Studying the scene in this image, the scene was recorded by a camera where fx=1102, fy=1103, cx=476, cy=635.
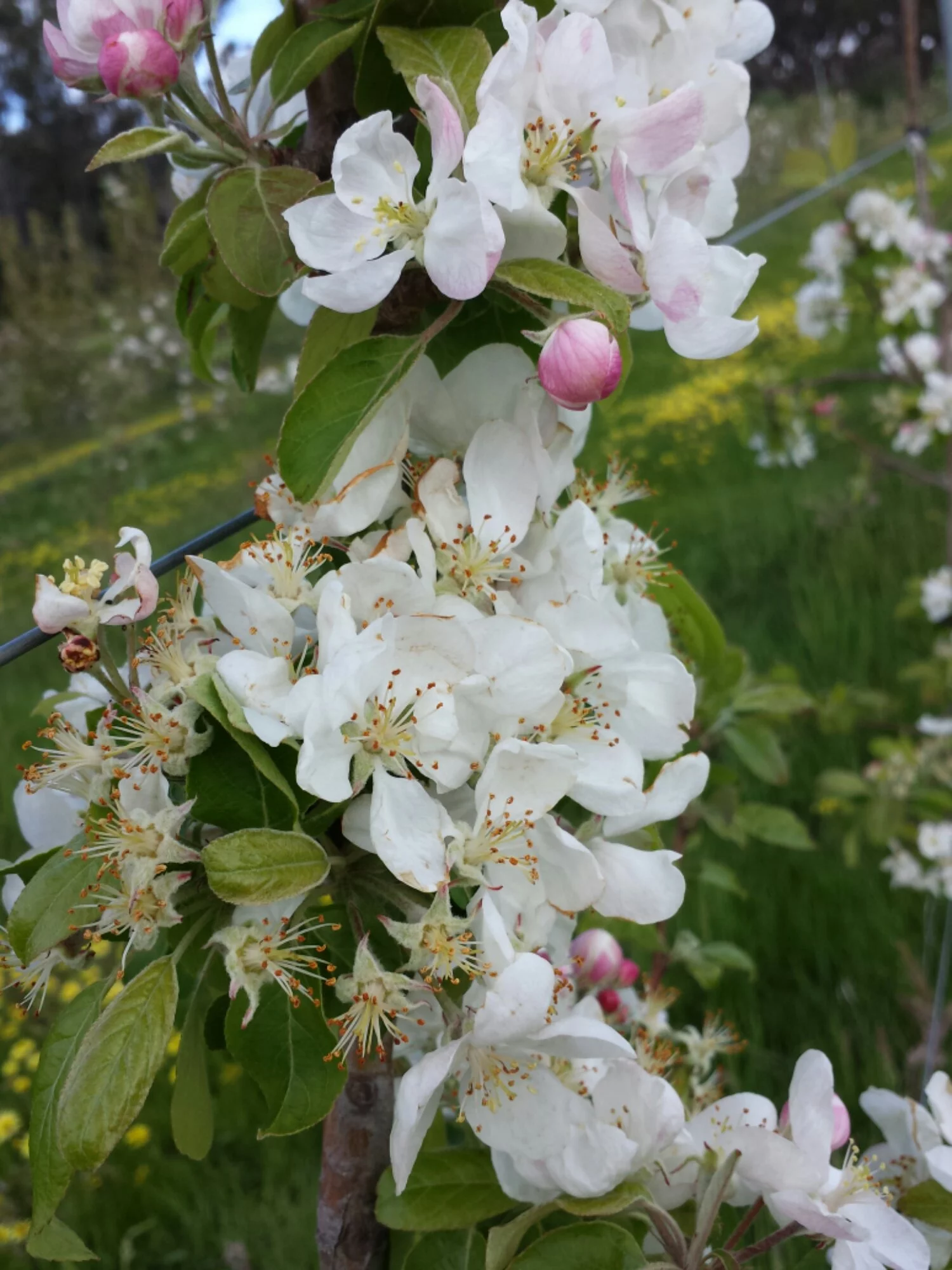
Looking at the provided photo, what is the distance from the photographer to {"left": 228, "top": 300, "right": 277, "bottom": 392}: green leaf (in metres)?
0.92

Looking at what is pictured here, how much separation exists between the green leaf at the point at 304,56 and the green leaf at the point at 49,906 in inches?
20.0

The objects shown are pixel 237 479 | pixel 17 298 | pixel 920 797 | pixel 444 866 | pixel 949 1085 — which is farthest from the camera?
pixel 17 298

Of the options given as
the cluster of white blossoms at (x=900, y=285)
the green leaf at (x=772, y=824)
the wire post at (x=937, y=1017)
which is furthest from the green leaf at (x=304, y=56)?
the cluster of white blossoms at (x=900, y=285)

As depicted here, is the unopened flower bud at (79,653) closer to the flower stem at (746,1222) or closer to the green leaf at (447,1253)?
the green leaf at (447,1253)

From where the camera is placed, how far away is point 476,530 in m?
0.69

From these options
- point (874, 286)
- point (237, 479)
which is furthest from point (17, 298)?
point (874, 286)

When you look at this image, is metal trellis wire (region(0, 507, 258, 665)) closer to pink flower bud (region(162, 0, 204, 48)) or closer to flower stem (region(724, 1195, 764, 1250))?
pink flower bud (region(162, 0, 204, 48))

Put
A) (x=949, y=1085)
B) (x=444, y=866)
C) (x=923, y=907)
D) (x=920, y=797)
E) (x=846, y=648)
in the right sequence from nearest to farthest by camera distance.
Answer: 1. (x=444, y=866)
2. (x=949, y=1085)
3. (x=920, y=797)
4. (x=923, y=907)
5. (x=846, y=648)

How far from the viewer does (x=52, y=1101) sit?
0.63m

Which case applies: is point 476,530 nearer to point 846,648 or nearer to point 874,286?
point 874,286

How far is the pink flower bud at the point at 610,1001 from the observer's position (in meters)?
1.10

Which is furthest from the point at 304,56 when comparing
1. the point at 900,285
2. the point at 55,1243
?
the point at 900,285

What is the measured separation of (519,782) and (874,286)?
2215mm

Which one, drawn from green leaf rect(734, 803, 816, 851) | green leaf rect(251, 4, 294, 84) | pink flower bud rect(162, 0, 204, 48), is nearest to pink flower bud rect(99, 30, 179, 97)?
pink flower bud rect(162, 0, 204, 48)
